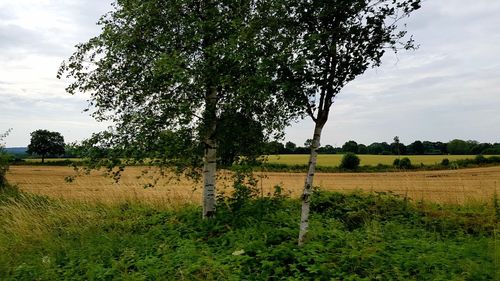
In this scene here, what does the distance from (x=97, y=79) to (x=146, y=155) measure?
9.06 feet

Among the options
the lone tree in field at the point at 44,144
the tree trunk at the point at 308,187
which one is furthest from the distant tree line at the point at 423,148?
the tree trunk at the point at 308,187

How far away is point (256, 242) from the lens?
7.40m

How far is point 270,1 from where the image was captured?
24.9 ft

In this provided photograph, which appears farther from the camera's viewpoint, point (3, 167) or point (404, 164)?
point (404, 164)

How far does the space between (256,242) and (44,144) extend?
73425 millimetres

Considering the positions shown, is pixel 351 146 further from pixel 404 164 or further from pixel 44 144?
pixel 44 144

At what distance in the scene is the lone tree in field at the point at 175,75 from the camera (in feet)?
27.2

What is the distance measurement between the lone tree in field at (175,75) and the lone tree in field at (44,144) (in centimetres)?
6732

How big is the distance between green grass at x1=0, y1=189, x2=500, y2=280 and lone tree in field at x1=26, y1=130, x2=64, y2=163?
65.5 m

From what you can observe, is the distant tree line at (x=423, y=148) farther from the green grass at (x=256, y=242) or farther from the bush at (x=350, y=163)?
the green grass at (x=256, y=242)

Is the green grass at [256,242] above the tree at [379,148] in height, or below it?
below

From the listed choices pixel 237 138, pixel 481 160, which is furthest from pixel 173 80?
pixel 481 160

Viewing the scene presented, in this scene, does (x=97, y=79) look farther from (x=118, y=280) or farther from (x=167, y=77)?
(x=118, y=280)

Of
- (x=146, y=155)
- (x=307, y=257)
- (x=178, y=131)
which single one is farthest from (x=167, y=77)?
(x=307, y=257)
